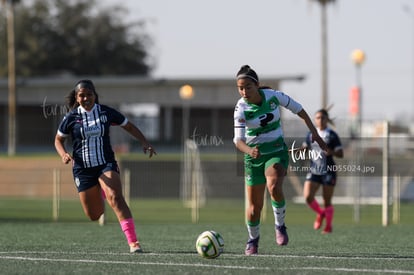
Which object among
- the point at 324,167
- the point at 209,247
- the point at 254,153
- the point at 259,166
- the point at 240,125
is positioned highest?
the point at 240,125

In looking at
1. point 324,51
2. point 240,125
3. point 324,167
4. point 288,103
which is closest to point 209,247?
point 240,125

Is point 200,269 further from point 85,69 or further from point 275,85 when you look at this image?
point 85,69

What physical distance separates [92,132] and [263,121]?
208cm

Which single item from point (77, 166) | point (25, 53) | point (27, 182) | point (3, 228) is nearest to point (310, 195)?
point (3, 228)

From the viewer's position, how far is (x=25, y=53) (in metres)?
75.8

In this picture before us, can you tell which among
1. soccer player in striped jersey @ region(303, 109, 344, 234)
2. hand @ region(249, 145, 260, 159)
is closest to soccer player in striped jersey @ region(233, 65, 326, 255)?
hand @ region(249, 145, 260, 159)

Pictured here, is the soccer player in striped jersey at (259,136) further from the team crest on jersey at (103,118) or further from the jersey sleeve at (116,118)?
the team crest on jersey at (103,118)

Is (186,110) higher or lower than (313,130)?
higher

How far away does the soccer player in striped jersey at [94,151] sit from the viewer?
39.3 ft

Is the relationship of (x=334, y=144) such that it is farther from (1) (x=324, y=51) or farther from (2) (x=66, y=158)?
(1) (x=324, y=51)

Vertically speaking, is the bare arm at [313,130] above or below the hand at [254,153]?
above

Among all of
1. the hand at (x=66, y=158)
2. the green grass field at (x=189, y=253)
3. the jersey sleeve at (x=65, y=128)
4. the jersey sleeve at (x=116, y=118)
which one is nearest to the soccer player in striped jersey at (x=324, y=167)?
the green grass field at (x=189, y=253)

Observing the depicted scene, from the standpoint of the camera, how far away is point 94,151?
1209cm

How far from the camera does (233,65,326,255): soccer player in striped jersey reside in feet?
39.0
